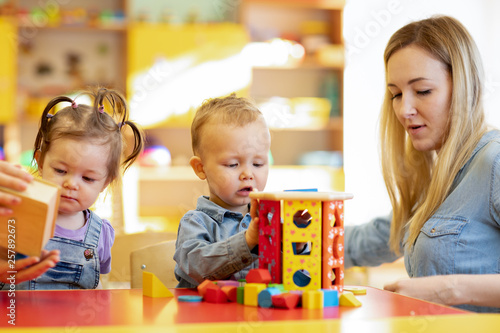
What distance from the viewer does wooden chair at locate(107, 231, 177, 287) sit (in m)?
1.64

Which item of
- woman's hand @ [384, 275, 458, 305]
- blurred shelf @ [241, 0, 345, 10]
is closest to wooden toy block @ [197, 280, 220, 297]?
woman's hand @ [384, 275, 458, 305]

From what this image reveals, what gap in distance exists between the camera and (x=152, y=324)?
76 centimetres

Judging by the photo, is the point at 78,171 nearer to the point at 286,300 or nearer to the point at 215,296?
the point at 215,296

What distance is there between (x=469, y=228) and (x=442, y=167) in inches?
6.1

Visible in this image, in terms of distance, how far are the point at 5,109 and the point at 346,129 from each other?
233 centimetres

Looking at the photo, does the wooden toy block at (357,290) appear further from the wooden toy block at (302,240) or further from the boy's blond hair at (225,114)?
the boy's blond hair at (225,114)

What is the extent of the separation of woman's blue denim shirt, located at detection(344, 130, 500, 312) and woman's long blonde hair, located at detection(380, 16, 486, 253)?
0.12 feet

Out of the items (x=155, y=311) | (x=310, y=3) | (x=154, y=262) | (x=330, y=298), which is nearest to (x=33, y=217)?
(x=155, y=311)

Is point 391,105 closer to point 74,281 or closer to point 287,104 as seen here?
point 74,281

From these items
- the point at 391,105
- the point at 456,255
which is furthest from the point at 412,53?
the point at 456,255

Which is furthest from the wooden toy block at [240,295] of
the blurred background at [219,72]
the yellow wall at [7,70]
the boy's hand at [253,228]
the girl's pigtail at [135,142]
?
the yellow wall at [7,70]

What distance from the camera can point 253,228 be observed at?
3.27 ft

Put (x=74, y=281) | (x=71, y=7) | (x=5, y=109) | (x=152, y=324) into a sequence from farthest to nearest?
1. (x=71, y=7)
2. (x=5, y=109)
3. (x=74, y=281)
4. (x=152, y=324)

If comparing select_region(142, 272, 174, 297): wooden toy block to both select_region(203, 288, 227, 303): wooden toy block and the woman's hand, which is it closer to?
select_region(203, 288, 227, 303): wooden toy block
